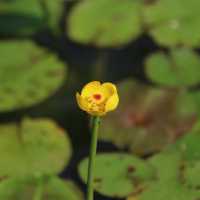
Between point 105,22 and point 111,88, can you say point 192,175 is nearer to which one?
point 111,88

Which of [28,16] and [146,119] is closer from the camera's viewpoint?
[146,119]

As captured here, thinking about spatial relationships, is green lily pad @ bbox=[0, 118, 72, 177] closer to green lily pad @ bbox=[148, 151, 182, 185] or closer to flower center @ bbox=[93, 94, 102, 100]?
green lily pad @ bbox=[148, 151, 182, 185]

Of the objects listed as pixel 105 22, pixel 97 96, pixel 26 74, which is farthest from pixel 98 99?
pixel 105 22

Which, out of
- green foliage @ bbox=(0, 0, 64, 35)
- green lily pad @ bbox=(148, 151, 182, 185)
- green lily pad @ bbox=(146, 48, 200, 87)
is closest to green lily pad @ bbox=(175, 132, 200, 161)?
green lily pad @ bbox=(148, 151, 182, 185)

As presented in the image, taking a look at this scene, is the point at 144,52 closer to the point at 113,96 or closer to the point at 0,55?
the point at 0,55

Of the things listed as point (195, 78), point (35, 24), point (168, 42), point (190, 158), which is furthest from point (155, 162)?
point (35, 24)

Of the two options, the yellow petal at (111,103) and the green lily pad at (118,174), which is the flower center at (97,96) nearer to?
the yellow petal at (111,103)
